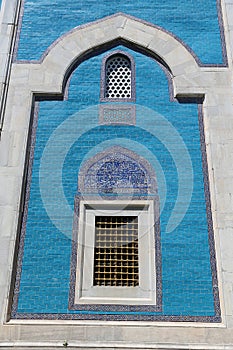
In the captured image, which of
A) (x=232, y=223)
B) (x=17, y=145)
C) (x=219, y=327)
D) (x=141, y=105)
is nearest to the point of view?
(x=219, y=327)

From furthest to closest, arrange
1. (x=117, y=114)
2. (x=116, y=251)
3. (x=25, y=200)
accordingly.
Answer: (x=117, y=114), (x=25, y=200), (x=116, y=251)

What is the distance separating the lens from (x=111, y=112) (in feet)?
27.3

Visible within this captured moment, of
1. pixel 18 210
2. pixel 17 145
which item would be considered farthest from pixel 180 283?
pixel 17 145

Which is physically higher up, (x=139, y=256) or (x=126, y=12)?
(x=126, y=12)

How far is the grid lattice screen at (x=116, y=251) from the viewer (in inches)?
283

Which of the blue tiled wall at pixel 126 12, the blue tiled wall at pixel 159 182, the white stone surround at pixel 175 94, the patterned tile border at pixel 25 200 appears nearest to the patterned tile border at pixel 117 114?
the blue tiled wall at pixel 159 182

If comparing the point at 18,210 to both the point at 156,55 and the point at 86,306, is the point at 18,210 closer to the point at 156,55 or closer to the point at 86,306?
the point at 86,306

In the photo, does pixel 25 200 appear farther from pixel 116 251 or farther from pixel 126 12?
pixel 126 12

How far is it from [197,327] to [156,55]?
5.27 m

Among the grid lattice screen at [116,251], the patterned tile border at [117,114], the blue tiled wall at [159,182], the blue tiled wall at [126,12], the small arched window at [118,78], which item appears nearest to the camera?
the blue tiled wall at [159,182]

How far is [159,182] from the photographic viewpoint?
774cm

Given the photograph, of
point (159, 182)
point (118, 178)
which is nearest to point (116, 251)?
point (118, 178)

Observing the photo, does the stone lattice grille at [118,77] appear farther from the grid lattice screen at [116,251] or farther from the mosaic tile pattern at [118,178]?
the grid lattice screen at [116,251]

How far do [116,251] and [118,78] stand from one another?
3.56 meters
